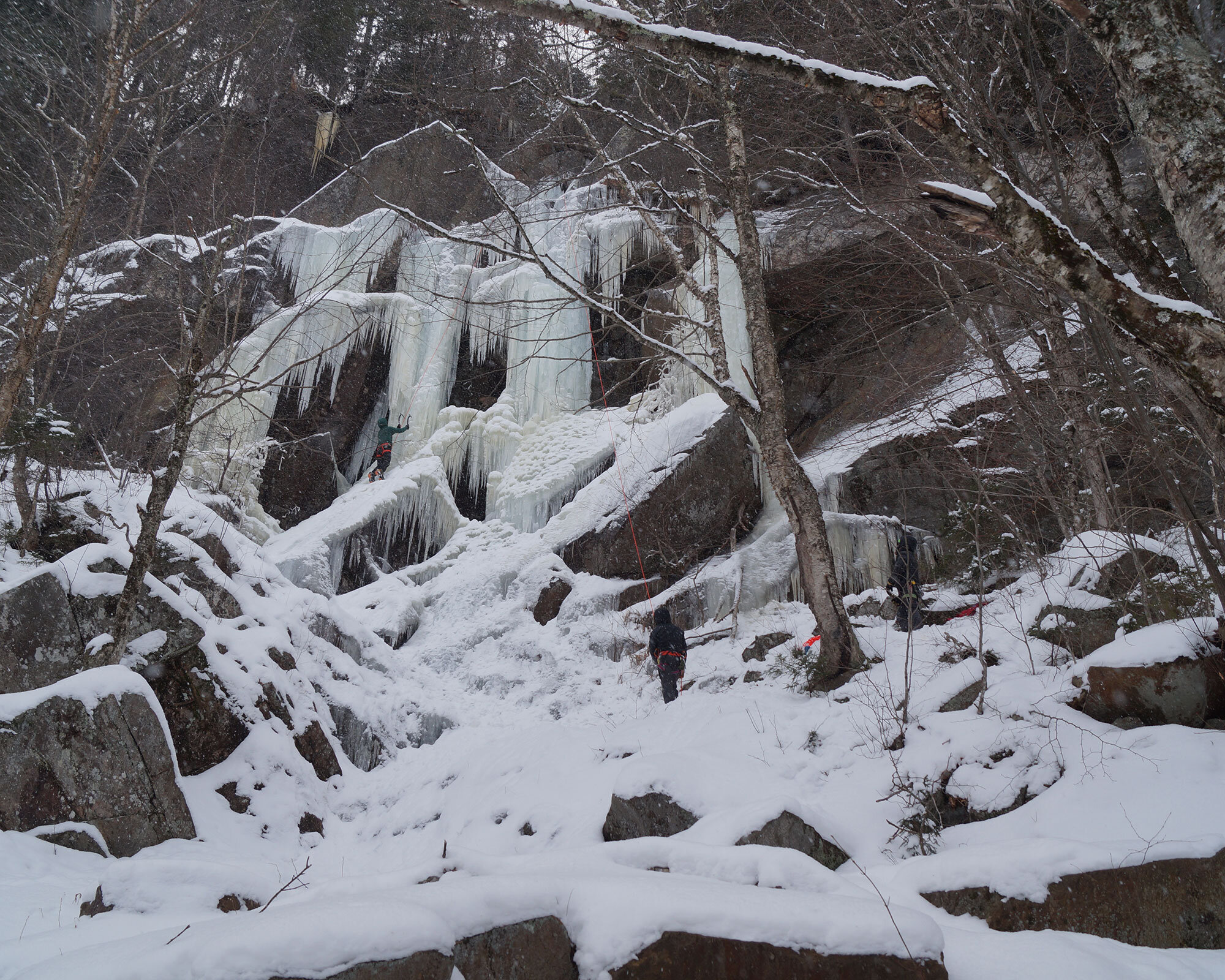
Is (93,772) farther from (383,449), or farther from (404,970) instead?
(383,449)

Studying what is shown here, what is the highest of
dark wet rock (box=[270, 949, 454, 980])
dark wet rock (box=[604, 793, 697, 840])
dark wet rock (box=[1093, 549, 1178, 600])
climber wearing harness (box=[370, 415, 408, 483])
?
climber wearing harness (box=[370, 415, 408, 483])

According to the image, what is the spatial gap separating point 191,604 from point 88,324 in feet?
31.0

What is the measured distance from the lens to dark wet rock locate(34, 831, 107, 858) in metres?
3.80

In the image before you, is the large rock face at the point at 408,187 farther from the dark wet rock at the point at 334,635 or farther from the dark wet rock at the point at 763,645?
the dark wet rock at the point at 763,645

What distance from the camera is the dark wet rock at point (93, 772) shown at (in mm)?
3887

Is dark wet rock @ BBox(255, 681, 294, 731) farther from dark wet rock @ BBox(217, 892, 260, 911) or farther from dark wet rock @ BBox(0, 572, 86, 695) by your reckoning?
dark wet rock @ BBox(217, 892, 260, 911)

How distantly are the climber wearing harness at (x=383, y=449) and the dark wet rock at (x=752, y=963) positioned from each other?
1169 centimetres

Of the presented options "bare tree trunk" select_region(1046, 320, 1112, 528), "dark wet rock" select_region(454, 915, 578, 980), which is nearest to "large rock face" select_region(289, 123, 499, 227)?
"bare tree trunk" select_region(1046, 320, 1112, 528)

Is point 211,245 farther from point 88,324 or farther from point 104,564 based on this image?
point 104,564

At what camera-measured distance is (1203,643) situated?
317 centimetres

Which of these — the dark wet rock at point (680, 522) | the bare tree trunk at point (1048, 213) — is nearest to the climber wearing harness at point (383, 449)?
the dark wet rock at point (680, 522)

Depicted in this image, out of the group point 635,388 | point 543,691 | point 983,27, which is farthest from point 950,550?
point 635,388

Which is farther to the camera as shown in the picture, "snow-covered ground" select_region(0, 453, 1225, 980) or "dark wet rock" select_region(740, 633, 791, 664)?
"dark wet rock" select_region(740, 633, 791, 664)

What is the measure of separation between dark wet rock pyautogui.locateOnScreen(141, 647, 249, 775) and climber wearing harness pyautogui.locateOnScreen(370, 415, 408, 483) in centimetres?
731
